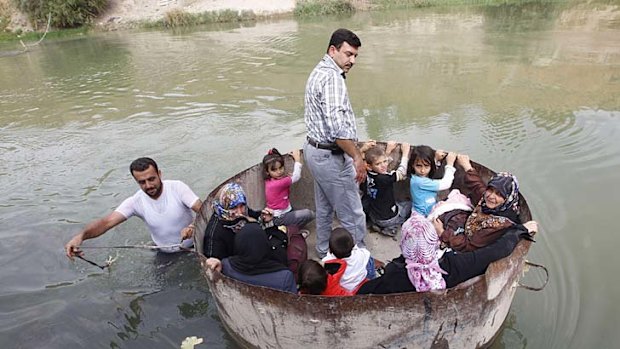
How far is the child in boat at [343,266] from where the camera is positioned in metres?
3.06

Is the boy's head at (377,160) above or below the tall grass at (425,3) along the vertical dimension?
below

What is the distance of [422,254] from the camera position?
2.63 metres

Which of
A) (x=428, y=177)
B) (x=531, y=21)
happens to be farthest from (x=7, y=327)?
(x=531, y=21)

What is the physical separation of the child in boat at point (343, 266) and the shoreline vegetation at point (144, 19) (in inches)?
885

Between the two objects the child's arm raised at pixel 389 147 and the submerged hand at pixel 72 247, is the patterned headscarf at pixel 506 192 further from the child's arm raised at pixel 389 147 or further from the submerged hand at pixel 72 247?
the submerged hand at pixel 72 247

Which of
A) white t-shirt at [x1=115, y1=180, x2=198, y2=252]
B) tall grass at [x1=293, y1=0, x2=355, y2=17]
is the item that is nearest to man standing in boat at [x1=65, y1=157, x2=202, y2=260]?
white t-shirt at [x1=115, y1=180, x2=198, y2=252]

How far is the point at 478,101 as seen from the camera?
351 inches

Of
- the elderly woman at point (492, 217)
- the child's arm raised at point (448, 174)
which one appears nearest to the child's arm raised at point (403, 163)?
the child's arm raised at point (448, 174)

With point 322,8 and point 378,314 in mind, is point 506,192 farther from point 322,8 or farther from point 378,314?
point 322,8

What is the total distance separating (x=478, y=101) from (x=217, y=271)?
7.49m

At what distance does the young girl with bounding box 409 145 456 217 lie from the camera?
14.2 ft

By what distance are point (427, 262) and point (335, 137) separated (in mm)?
1198

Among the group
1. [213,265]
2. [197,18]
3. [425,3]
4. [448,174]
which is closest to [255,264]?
[213,265]

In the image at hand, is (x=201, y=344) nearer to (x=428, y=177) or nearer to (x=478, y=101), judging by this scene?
(x=428, y=177)
